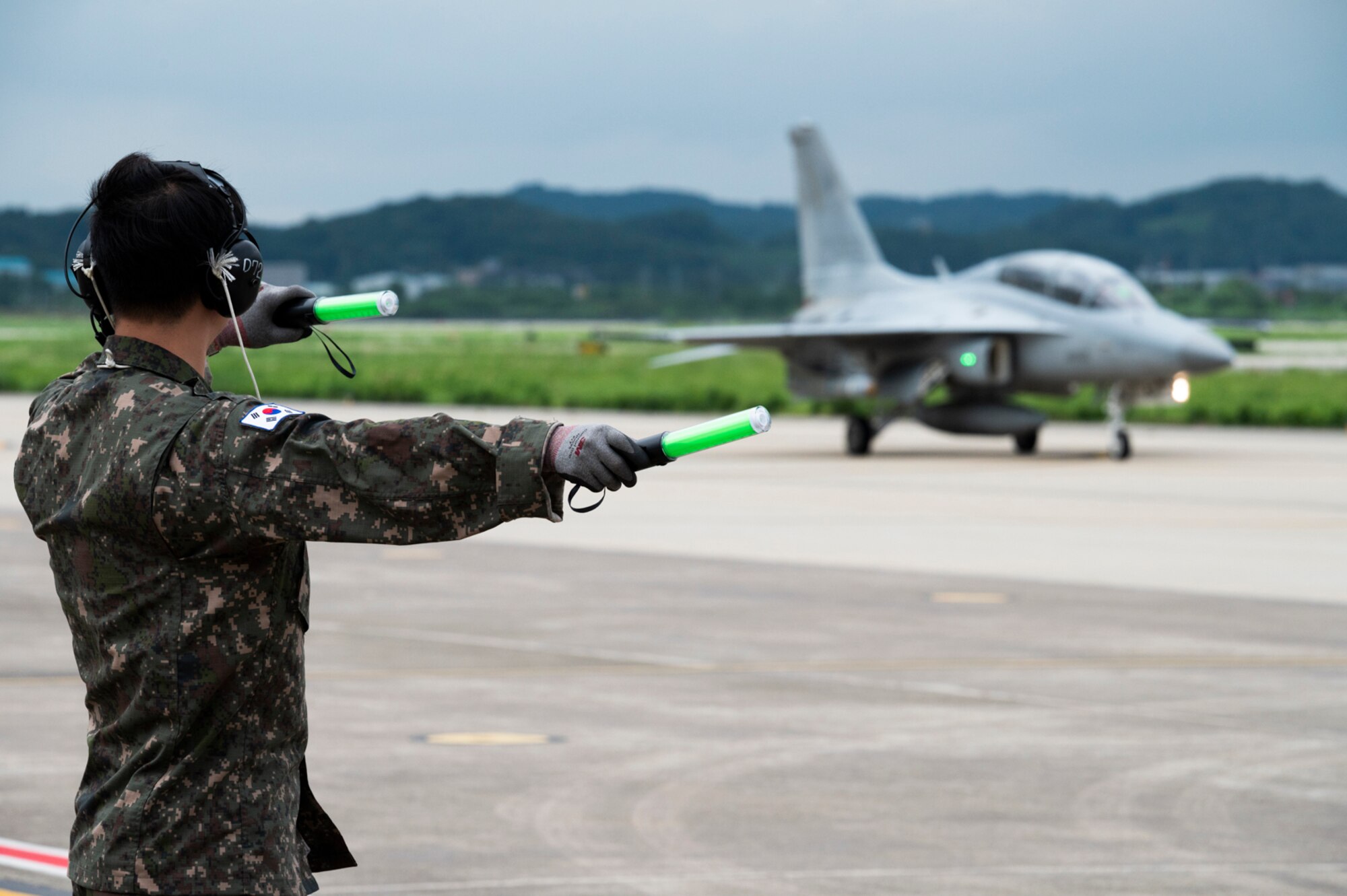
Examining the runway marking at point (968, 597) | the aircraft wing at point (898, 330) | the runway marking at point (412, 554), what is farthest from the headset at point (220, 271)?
the aircraft wing at point (898, 330)

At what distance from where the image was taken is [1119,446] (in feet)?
91.8

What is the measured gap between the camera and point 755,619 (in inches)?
488

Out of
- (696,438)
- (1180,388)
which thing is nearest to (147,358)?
(696,438)

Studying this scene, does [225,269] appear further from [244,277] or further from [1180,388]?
[1180,388]

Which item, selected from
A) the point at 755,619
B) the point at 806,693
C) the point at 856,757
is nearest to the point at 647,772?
the point at 856,757

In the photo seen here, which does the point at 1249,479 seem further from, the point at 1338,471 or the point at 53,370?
the point at 53,370

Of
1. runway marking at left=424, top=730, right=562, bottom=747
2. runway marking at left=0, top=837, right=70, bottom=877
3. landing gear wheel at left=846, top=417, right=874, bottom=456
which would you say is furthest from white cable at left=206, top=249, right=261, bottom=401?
landing gear wheel at left=846, top=417, right=874, bottom=456

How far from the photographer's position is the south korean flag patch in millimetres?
2564

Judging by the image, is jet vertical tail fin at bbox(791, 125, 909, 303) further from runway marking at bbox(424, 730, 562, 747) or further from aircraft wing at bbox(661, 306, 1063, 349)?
runway marking at bbox(424, 730, 562, 747)

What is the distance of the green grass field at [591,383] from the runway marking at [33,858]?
18.6 m

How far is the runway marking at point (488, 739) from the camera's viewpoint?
8.26m

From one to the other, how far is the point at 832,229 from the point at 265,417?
32079mm

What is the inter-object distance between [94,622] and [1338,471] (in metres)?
25.2

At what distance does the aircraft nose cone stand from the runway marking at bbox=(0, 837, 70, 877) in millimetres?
23567
